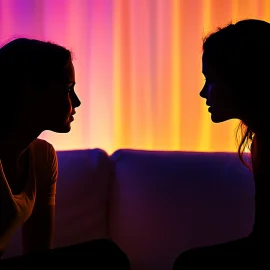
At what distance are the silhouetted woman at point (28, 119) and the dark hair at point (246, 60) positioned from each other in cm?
43

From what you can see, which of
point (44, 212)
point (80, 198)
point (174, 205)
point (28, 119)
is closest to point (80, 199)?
point (80, 198)

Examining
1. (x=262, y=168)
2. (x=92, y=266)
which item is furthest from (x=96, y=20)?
(x=92, y=266)

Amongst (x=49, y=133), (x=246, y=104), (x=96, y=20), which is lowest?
(x=49, y=133)

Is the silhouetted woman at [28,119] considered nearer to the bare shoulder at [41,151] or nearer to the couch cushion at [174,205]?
the bare shoulder at [41,151]

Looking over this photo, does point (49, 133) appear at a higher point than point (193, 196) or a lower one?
higher

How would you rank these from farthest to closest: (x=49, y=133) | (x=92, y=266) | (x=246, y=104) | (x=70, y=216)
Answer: (x=49, y=133)
(x=70, y=216)
(x=246, y=104)
(x=92, y=266)

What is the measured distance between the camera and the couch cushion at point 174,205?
149cm

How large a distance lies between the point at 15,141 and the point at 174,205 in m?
0.64

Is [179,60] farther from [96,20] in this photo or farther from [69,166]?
[69,166]

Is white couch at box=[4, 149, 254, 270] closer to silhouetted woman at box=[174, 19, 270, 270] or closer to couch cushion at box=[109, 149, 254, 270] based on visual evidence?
couch cushion at box=[109, 149, 254, 270]

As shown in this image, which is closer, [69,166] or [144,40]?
[69,166]

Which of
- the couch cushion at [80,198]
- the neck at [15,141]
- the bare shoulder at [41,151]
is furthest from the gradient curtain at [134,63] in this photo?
the neck at [15,141]

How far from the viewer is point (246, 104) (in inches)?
44.4

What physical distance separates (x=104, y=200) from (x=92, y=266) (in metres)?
0.58
